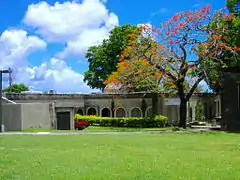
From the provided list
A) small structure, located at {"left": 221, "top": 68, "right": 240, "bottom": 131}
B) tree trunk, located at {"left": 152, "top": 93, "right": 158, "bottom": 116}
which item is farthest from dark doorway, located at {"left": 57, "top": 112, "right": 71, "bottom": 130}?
small structure, located at {"left": 221, "top": 68, "right": 240, "bottom": 131}

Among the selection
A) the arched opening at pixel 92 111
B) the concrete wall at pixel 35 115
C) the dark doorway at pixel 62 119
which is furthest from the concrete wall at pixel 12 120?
the arched opening at pixel 92 111

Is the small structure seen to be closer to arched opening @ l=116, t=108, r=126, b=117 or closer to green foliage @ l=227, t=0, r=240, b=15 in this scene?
green foliage @ l=227, t=0, r=240, b=15

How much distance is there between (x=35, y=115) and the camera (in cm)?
3794

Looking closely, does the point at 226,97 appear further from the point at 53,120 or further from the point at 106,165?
the point at 106,165

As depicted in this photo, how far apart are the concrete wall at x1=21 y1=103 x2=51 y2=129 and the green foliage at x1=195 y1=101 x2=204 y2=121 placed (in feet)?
68.8

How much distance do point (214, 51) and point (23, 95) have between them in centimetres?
2355

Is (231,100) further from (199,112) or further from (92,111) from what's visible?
(92,111)

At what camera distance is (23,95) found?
47.8 metres

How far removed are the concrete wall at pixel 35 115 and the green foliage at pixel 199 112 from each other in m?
21.0

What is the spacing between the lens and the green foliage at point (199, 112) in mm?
52375

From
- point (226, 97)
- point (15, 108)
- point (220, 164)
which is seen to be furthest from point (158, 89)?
point (220, 164)

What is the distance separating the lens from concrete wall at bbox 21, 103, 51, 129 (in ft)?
123

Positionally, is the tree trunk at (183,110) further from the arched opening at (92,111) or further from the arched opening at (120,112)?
the arched opening at (92,111)

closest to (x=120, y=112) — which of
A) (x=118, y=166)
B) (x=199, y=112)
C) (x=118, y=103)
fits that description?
(x=118, y=103)
